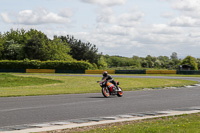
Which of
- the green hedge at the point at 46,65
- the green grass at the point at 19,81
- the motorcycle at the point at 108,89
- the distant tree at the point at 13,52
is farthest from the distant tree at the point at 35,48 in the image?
the motorcycle at the point at 108,89

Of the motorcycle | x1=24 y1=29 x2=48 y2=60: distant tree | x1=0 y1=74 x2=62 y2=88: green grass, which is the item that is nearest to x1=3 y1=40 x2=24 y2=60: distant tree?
x1=24 y1=29 x2=48 y2=60: distant tree

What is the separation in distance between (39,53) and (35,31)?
2119 centimetres

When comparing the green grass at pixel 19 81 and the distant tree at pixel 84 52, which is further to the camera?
the distant tree at pixel 84 52

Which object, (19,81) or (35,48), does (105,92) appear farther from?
(35,48)

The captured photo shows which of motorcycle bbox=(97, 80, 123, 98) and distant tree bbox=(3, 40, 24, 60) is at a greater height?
distant tree bbox=(3, 40, 24, 60)

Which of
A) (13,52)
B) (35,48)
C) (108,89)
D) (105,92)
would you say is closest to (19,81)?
(108,89)

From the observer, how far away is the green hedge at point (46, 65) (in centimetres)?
6731

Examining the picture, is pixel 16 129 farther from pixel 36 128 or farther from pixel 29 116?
pixel 29 116

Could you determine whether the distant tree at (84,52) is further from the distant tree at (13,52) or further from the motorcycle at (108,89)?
the motorcycle at (108,89)

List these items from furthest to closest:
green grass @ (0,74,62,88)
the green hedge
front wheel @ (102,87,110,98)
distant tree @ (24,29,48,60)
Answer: distant tree @ (24,29,48,60), the green hedge, green grass @ (0,74,62,88), front wheel @ (102,87,110,98)

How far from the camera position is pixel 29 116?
34.6 ft

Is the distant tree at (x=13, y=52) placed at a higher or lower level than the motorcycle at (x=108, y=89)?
higher

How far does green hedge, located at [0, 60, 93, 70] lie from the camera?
2650 inches

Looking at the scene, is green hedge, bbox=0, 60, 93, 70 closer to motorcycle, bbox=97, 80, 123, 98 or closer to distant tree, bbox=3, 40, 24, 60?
distant tree, bbox=3, 40, 24, 60
